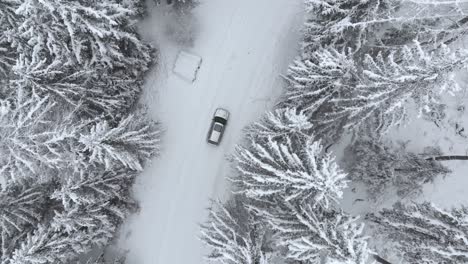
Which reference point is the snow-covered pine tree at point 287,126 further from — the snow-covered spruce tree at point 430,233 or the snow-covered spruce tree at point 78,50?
the snow-covered spruce tree at point 78,50

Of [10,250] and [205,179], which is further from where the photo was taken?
[205,179]

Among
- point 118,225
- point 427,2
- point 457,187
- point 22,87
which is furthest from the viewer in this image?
point 118,225

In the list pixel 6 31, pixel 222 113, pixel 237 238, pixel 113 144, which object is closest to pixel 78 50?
pixel 6 31

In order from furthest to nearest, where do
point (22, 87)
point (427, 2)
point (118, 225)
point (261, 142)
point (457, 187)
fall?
1. point (118, 225)
2. point (457, 187)
3. point (261, 142)
4. point (22, 87)
5. point (427, 2)

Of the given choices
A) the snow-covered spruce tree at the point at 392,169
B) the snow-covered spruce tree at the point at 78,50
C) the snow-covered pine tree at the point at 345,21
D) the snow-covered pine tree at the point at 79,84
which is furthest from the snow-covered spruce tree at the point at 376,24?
the snow-covered pine tree at the point at 79,84

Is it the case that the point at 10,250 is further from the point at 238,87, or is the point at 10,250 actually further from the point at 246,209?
the point at 238,87

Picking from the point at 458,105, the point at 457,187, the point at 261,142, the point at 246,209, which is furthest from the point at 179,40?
the point at 457,187
